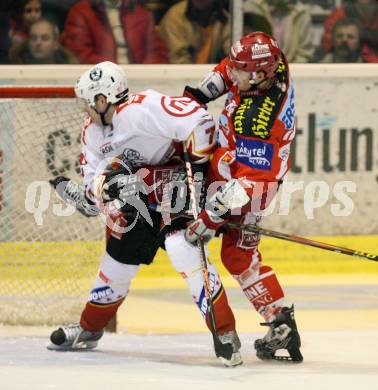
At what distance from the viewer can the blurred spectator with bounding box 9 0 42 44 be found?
25.9 feet

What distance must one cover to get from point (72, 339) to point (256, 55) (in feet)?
4.36

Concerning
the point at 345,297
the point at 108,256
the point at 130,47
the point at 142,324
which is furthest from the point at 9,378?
the point at 130,47

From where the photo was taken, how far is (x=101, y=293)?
5.27m

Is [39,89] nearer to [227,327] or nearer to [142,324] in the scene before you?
[142,324]

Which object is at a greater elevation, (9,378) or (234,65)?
(234,65)

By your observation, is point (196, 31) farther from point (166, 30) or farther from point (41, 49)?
point (41, 49)

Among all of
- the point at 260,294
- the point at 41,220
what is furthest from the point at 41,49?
the point at 260,294

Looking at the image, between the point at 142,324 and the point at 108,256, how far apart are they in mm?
982

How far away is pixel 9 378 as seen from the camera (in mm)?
4598

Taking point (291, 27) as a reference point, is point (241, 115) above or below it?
above

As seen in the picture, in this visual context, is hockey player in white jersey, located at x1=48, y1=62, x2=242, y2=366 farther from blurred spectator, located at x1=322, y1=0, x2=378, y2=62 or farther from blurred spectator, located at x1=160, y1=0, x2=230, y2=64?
blurred spectator, located at x1=322, y1=0, x2=378, y2=62

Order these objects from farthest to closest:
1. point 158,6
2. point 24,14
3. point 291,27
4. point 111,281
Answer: point 291,27, point 158,6, point 24,14, point 111,281

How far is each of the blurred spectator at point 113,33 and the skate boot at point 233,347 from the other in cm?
322

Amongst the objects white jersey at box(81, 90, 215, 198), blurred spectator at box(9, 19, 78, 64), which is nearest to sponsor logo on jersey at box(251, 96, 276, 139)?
white jersey at box(81, 90, 215, 198)
